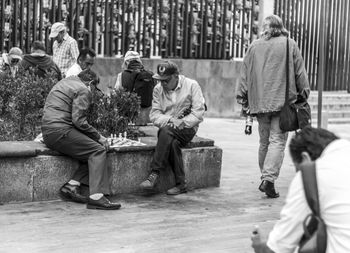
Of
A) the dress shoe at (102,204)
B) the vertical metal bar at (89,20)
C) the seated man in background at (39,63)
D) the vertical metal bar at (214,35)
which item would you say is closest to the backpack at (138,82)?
the seated man in background at (39,63)

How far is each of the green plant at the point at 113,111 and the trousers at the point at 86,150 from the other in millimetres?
711

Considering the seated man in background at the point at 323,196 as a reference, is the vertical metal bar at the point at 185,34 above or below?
above

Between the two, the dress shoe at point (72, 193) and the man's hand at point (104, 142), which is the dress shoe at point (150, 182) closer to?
the man's hand at point (104, 142)

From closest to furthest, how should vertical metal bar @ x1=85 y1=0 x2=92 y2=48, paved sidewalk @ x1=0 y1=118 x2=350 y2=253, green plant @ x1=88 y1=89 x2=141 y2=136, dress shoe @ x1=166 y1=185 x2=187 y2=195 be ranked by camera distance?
paved sidewalk @ x1=0 y1=118 x2=350 y2=253
dress shoe @ x1=166 y1=185 x2=187 y2=195
green plant @ x1=88 y1=89 x2=141 y2=136
vertical metal bar @ x1=85 y1=0 x2=92 y2=48

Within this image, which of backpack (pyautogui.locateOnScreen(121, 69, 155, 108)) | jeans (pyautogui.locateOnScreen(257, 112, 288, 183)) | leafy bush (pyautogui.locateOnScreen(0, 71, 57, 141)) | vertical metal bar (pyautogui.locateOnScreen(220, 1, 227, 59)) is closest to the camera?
jeans (pyautogui.locateOnScreen(257, 112, 288, 183))

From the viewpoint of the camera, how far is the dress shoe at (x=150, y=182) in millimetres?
8492

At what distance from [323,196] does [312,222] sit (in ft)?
0.43

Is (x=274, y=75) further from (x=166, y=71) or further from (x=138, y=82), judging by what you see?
(x=138, y=82)

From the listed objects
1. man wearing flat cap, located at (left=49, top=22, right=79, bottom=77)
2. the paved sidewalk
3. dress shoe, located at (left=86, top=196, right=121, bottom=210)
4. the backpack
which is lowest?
the paved sidewalk

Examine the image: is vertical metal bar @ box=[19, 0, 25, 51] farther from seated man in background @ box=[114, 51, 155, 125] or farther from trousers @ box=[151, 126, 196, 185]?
trousers @ box=[151, 126, 196, 185]

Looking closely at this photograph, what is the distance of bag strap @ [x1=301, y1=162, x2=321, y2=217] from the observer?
3605 millimetres

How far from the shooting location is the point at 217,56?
17609 mm

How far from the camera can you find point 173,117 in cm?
888

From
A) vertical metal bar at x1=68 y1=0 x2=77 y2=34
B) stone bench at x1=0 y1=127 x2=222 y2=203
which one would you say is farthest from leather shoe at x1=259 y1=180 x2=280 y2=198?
vertical metal bar at x1=68 y1=0 x2=77 y2=34
